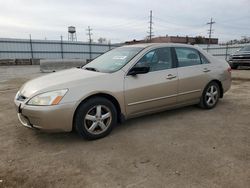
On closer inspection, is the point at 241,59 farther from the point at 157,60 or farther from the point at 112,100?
the point at 112,100

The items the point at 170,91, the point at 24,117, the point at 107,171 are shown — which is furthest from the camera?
the point at 170,91

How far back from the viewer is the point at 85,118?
10.2 ft

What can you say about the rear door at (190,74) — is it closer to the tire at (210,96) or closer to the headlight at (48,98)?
the tire at (210,96)

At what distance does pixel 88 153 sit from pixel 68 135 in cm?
75

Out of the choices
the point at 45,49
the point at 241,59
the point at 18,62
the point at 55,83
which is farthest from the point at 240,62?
the point at 18,62

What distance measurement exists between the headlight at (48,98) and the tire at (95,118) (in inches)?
12.9

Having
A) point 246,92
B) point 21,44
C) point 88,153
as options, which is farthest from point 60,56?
point 88,153

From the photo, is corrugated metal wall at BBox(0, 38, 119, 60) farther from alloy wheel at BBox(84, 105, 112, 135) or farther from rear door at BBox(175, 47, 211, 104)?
alloy wheel at BBox(84, 105, 112, 135)

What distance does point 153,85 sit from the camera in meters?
3.69

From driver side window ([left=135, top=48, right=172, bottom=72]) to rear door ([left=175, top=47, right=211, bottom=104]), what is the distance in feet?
0.81

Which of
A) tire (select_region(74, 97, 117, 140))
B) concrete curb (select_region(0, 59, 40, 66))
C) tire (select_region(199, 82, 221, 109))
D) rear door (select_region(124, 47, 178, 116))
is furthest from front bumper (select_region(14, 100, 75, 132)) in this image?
concrete curb (select_region(0, 59, 40, 66))

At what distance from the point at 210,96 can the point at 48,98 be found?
11.5 feet

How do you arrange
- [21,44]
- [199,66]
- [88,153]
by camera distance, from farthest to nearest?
1. [21,44]
2. [199,66]
3. [88,153]

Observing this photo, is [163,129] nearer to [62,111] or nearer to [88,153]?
[88,153]
